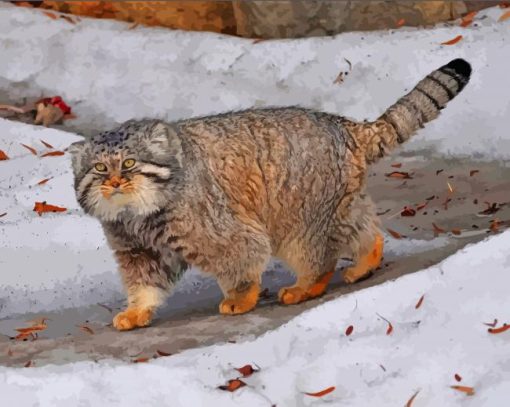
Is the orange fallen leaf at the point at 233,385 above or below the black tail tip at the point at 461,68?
below

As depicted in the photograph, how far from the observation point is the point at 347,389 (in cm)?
570

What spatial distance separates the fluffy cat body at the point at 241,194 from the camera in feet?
22.1

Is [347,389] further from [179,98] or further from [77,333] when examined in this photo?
[179,98]

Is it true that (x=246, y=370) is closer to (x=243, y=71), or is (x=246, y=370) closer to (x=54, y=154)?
(x=54, y=154)

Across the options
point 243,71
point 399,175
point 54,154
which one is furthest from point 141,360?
point 243,71

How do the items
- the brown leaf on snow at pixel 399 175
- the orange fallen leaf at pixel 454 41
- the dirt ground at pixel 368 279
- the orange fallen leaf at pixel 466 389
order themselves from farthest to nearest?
the orange fallen leaf at pixel 454 41 < the brown leaf on snow at pixel 399 175 < the dirt ground at pixel 368 279 < the orange fallen leaf at pixel 466 389

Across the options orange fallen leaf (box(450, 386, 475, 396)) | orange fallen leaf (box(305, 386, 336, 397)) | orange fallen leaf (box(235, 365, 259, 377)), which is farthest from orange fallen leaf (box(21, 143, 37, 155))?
orange fallen leaf (box(450, 386, 475, 396))

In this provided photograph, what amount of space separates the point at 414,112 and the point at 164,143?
65.5 inches

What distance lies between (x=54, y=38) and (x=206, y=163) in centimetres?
576

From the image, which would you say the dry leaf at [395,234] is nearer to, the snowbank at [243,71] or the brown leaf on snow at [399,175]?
the brown leaf on snow at [399,175]

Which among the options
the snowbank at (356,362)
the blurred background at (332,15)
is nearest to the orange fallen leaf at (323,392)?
the snowbank at (356,362)

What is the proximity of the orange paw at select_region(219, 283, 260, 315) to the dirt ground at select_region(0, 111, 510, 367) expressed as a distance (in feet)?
0.22

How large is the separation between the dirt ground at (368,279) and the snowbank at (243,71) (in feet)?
2.20

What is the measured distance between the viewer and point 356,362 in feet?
19.2
